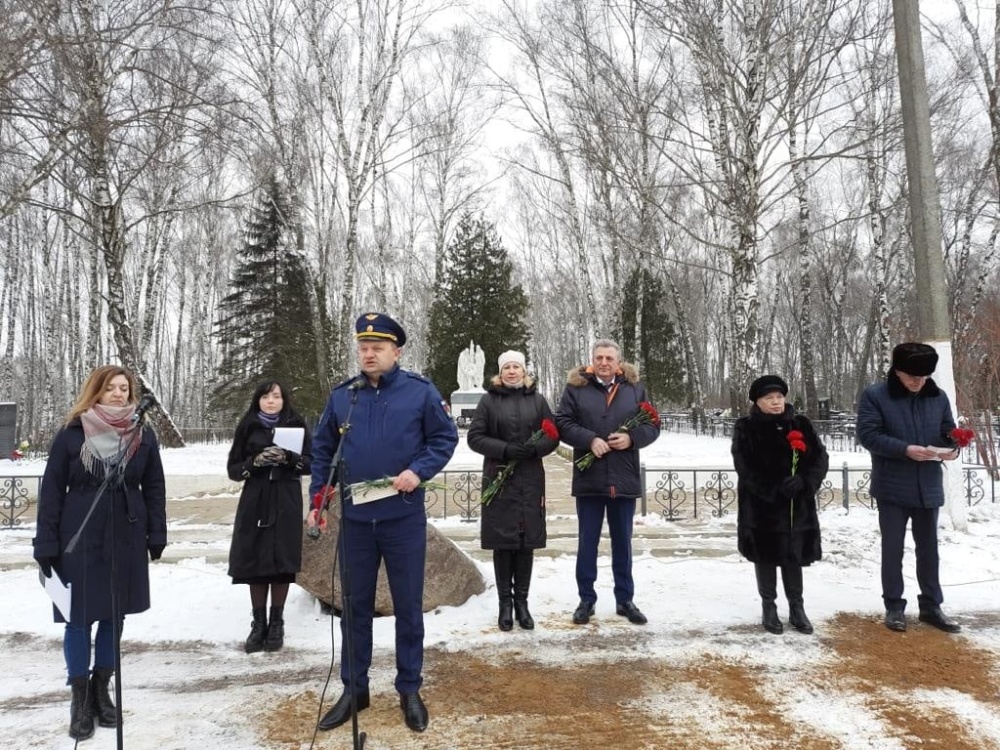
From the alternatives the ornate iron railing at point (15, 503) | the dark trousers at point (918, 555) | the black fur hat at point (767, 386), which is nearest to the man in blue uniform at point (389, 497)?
the black fur hat at point (767, 386)

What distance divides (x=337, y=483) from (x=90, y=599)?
141 cm

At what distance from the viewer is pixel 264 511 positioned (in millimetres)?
4133

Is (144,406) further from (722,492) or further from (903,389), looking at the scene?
(722,492)

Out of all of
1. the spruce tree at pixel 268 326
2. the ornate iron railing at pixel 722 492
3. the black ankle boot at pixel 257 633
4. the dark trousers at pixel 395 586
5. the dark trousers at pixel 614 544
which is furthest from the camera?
the spruce tree at pixel 268 326

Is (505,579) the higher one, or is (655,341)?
(655,341)

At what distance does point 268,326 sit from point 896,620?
26.9 m

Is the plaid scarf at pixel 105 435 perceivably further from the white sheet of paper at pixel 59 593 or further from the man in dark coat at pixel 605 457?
the man in dark coat at pixel 605 457

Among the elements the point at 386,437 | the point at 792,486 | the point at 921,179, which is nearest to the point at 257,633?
the point at 386,437

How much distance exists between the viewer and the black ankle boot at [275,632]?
4012 millimetres

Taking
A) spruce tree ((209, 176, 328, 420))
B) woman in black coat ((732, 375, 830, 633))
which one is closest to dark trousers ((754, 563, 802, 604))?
woman in black coat ((732, 375, 830, 633))

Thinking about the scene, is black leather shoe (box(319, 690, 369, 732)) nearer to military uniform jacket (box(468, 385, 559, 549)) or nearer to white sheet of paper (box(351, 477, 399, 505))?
white sheet of paper (box(351, 477, 399, 505))

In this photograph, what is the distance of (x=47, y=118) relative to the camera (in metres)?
6.93

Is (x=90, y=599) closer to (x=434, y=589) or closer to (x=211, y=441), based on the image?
(x=434, y=589)

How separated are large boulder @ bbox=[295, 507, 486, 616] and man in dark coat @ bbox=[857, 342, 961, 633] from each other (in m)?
2.97
